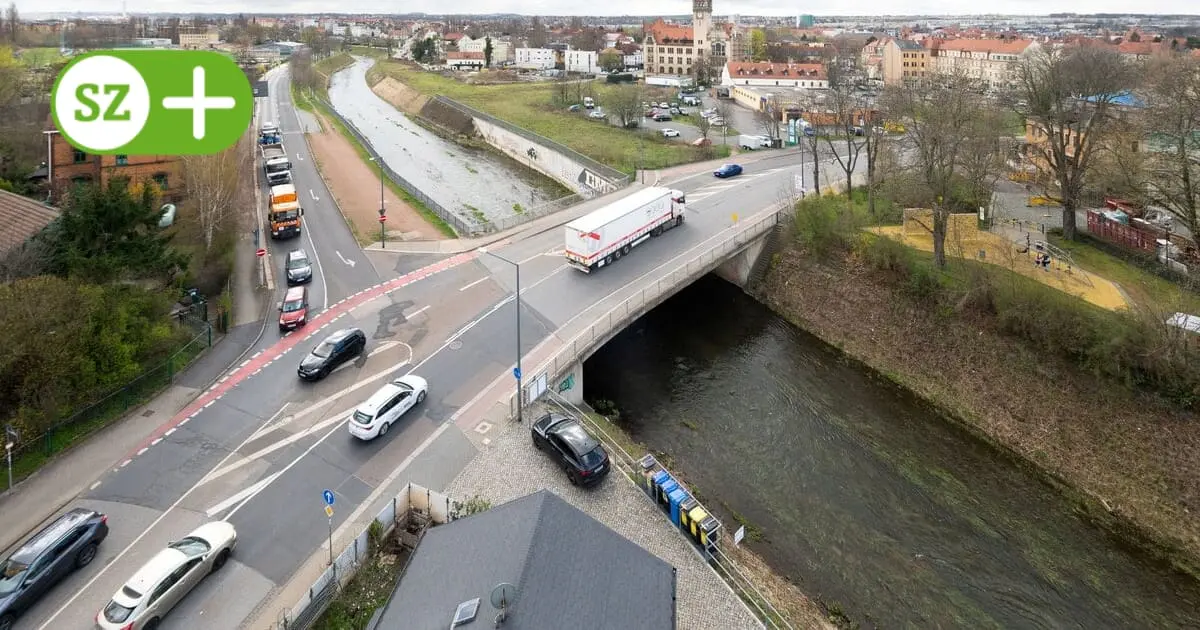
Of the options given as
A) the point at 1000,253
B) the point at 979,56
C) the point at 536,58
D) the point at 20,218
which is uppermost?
the point at 536,58

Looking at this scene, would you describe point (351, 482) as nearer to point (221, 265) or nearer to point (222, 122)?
point (222, 122)

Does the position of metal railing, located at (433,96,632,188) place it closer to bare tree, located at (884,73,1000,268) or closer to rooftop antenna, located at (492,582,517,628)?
bare tree, located at (884,73,1000,268)

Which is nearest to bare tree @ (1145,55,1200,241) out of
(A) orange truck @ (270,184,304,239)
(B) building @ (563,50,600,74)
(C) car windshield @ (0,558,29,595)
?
(C) car windshield @ (0,558,29,595)

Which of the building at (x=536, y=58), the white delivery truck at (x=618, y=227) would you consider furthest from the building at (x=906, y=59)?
the white delivery truck at (x=618, y=227)

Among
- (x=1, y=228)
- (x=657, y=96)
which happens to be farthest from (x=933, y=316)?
(x=657, y=96)

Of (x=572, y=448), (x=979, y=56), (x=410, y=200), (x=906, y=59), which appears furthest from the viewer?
(x=906, y=59)

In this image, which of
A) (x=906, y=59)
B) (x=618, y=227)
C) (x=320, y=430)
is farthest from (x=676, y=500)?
(x=906, y=59)

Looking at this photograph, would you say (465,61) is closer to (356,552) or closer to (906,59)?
(906,59)
